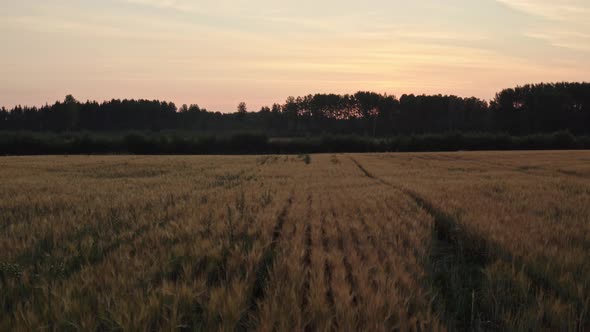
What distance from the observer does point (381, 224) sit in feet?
24.2

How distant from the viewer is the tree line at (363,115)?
9988 centimetres

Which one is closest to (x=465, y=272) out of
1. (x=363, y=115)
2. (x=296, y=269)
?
(x=296, y=269)

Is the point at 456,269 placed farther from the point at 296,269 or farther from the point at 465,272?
the point at 296,269

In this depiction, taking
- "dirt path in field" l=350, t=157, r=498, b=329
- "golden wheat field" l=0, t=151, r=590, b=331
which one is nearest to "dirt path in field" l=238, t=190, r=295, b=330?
"golden wheat field" l=0, t=151, r=590, b=331

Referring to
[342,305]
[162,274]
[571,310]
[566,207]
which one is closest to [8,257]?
[162,274]

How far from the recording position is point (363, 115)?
412ft

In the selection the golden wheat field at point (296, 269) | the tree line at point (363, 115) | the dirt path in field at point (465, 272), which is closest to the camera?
the golden wheat field at point (296, 269)

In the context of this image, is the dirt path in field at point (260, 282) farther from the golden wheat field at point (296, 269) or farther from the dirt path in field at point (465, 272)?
the dirt path in field at point (465, 272)

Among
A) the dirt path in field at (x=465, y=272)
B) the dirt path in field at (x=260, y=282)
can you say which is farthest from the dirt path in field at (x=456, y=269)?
the dirt path in field at (x=260, y=282)

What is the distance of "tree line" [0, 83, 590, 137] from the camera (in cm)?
9988

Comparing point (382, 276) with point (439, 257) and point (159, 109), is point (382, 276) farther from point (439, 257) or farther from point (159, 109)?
point (159, 109)

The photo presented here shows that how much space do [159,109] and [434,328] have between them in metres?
148

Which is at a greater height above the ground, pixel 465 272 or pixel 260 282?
pixel 260 282

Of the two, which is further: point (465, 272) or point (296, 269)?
point (465, 272)
